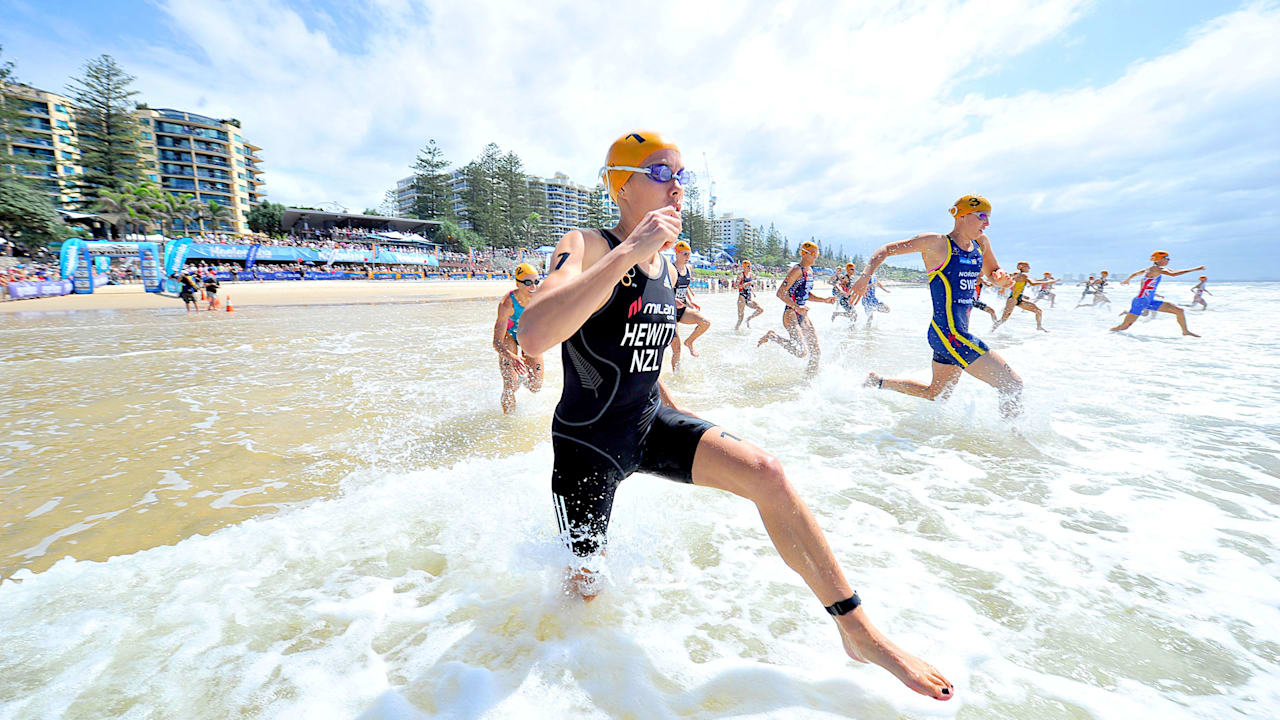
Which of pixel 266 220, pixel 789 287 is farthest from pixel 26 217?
pixel 789 287

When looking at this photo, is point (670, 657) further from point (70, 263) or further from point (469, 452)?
point (70, 263)

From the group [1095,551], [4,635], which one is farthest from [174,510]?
[1095,551]

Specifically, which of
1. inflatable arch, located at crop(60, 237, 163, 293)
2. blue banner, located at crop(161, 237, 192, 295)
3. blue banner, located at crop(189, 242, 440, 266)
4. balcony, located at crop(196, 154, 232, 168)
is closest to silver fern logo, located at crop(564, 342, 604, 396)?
inflatable arch, located at crop(60, 237, 163, 293)

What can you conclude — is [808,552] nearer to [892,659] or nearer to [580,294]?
[892,659]

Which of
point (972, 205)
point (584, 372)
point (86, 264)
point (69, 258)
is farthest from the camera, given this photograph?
point (86, 264)

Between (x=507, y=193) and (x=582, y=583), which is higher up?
(x=507, y=193)

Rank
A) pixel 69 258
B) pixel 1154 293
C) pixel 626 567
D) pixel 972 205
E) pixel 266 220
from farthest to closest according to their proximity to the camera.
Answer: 1. pixel 266 220
2. pixel 69 258
3. pixel 1154 293
4. pixel 972 205
5. pixel 626 567

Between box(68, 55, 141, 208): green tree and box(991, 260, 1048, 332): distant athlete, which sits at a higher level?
box(68, 55, 141, 208): green tree

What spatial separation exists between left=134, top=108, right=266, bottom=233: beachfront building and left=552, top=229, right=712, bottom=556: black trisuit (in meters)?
104

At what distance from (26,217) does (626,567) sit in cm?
6203

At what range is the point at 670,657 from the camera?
2.09m

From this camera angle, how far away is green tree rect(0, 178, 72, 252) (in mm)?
37625

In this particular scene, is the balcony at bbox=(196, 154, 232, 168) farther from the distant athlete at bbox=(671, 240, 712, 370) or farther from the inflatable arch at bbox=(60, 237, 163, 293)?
the distant athlete at bbox=(671, 240, 712, 370)

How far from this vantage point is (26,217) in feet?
127
